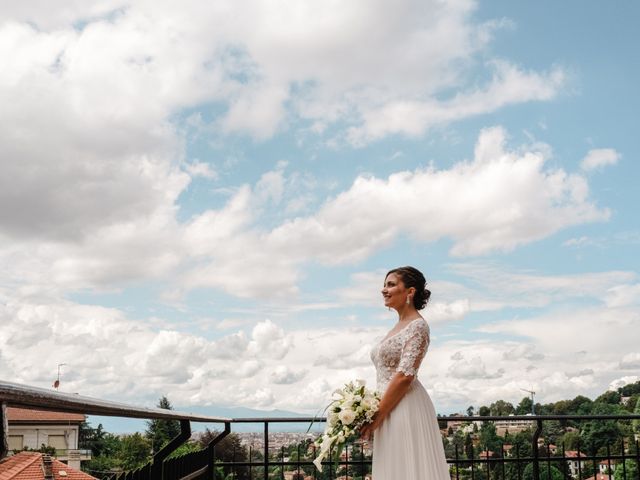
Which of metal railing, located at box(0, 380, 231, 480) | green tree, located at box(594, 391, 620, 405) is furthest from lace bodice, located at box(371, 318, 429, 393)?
green tree, located at box(594, 391, 620, 405)

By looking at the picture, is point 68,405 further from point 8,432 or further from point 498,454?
point 498,454

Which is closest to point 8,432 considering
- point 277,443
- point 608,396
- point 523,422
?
point 277,443

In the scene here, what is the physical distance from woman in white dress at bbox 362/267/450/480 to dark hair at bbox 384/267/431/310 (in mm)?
58

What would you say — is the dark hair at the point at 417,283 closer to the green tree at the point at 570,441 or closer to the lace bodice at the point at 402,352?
the lace bodice at the point at 402,352

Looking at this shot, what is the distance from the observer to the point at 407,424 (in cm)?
403

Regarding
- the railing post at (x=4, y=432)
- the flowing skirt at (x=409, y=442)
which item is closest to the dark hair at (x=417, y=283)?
the flowing skirt at (x=409, y=442)

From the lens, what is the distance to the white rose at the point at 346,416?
3.74m

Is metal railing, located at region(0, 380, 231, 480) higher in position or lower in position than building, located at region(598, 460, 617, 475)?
higher

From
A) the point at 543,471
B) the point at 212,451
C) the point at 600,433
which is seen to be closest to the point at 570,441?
the point at 543,471

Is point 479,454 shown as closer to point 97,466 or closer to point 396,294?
point 396,294

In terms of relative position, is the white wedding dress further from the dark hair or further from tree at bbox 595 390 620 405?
tree at bbox 595 390 620 405

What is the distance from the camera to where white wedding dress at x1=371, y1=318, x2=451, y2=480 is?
4.03 m

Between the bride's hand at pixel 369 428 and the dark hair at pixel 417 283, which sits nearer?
the bride's hand at pixel 369 428

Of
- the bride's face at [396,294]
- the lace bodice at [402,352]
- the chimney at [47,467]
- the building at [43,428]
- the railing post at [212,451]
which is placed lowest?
the railing post at [212,451]
